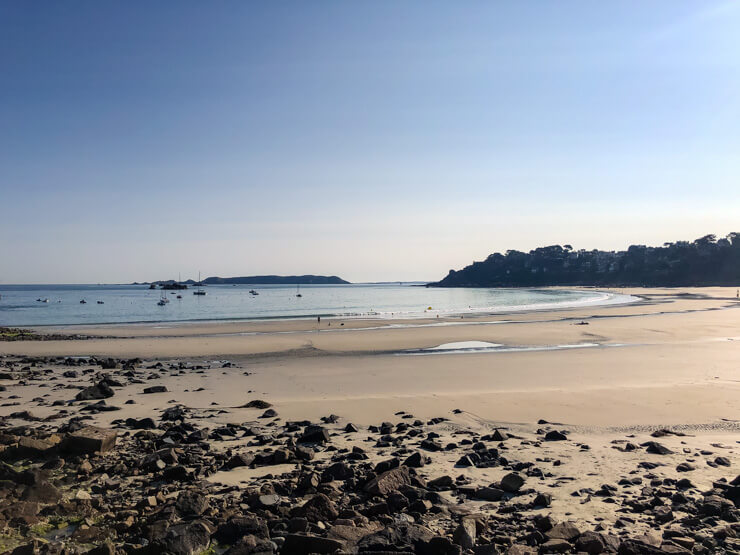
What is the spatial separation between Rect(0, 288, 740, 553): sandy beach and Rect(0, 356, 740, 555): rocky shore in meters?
0.12

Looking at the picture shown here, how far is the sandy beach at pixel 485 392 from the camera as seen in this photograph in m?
8.68

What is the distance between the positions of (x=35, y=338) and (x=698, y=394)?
37915 millimetres

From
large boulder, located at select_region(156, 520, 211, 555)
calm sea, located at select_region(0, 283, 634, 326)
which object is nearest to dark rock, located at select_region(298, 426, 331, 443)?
large boulder, located at select_region(156, 520, 211, 555)

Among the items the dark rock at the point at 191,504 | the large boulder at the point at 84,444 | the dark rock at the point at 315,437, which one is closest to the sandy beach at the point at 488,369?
the dark rock at the point at 315,437

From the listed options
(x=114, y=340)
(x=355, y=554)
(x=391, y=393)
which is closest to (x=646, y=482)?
(x=355, y=554)

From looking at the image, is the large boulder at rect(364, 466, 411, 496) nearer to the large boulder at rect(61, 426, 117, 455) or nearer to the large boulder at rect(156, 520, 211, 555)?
the large boulder at rect(156, 520, 211, 555)

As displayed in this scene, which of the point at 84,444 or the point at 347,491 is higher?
the point at 84,444

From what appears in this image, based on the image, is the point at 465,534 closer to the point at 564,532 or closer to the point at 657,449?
the point at 564,532

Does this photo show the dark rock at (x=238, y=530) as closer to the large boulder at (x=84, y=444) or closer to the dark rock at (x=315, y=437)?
the dark rock at (x=315, y=437)

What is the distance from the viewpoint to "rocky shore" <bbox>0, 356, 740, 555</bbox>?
5715 millimetres

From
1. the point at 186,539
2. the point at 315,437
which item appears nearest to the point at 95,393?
the point at 315,437

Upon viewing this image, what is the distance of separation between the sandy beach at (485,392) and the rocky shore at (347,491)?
12 cm

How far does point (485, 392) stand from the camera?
15.6 metres

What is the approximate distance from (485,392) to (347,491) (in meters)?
9.13
